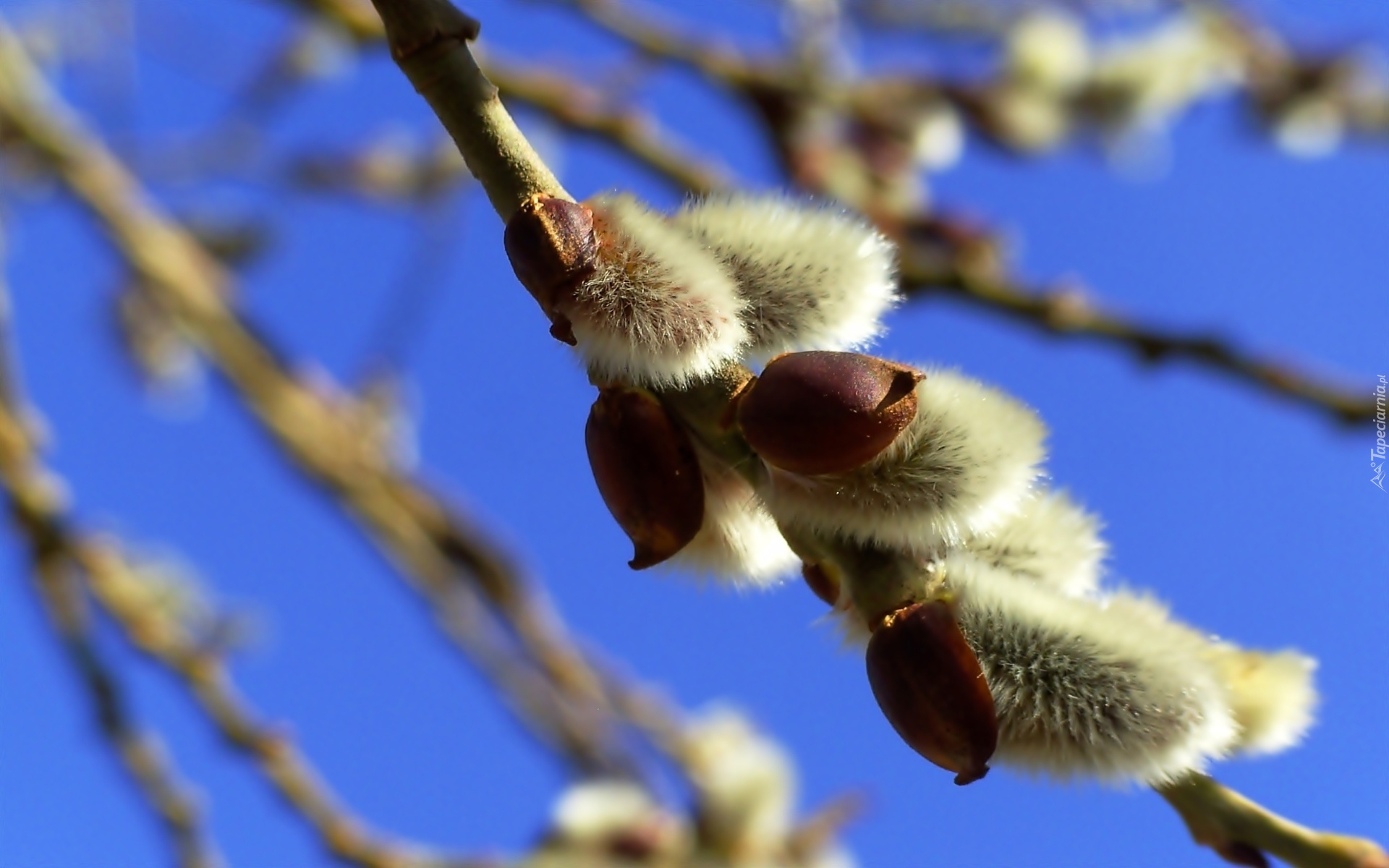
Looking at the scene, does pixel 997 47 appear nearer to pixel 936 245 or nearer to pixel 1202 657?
pixel 936 245

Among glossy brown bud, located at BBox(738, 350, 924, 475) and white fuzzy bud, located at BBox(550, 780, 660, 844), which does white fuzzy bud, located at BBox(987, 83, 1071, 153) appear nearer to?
white fuzzy bud, located at BBox(550, 780, 660, 844)

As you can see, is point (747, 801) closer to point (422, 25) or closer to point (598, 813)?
point (598, 813)

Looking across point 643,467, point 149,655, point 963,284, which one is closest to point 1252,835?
point 643,467

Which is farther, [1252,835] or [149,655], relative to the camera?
[149,655]

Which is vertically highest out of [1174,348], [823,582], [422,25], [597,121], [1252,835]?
[597,121]

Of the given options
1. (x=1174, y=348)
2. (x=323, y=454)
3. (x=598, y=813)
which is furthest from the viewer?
(x=323, y=454)

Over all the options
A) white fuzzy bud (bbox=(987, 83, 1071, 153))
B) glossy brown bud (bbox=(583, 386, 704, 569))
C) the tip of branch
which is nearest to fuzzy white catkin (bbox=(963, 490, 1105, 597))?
glossy brown bud (bbox=(583, 386, 704, 569))

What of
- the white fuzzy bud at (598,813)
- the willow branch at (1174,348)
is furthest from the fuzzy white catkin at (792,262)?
the white fuzzy bud at (598,813)

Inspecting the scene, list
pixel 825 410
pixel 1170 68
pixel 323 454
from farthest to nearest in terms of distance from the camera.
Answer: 1. pixel 1170 68
2. pixel 323 454
3. pixel 825 410
